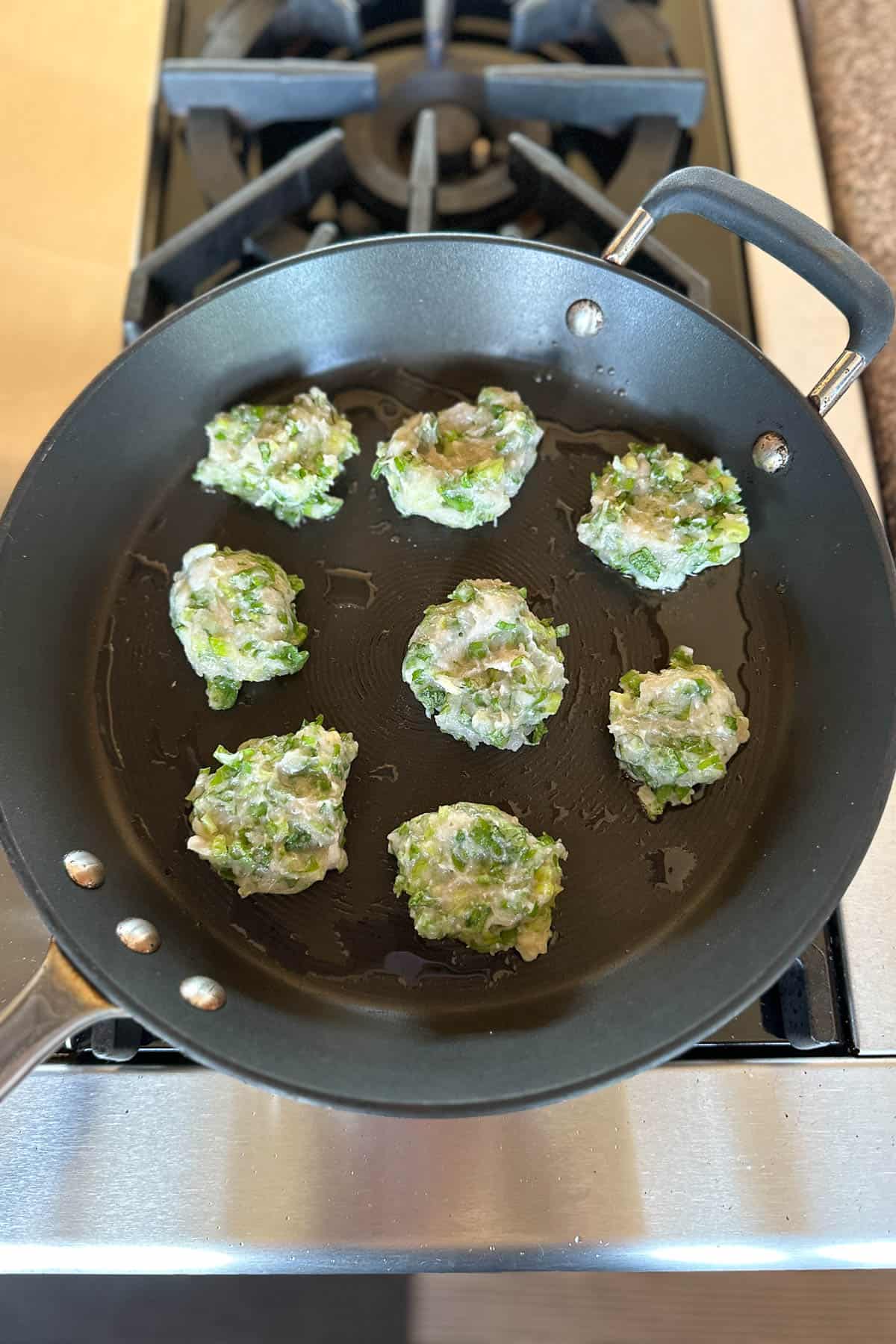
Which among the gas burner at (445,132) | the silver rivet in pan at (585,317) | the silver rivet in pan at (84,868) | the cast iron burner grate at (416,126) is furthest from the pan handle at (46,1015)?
the gas burner at (445,132)

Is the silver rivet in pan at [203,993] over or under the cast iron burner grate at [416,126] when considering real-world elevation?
under

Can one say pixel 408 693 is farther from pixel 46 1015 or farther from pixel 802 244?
pixel 802 244

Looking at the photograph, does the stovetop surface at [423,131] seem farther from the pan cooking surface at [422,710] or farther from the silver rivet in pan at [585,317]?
the pan cooking surface at [422,710]

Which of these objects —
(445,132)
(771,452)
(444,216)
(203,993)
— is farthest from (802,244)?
(203,993)

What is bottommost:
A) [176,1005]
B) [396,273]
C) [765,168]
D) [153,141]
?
[176,1005]

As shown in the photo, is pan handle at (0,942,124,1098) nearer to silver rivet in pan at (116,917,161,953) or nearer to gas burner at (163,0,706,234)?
silver rivet in pan at (116,917,161,953)

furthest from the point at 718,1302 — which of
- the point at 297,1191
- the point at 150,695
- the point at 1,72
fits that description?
the point at 1,72

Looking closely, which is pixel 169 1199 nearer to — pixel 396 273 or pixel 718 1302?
pixel 718 1302
